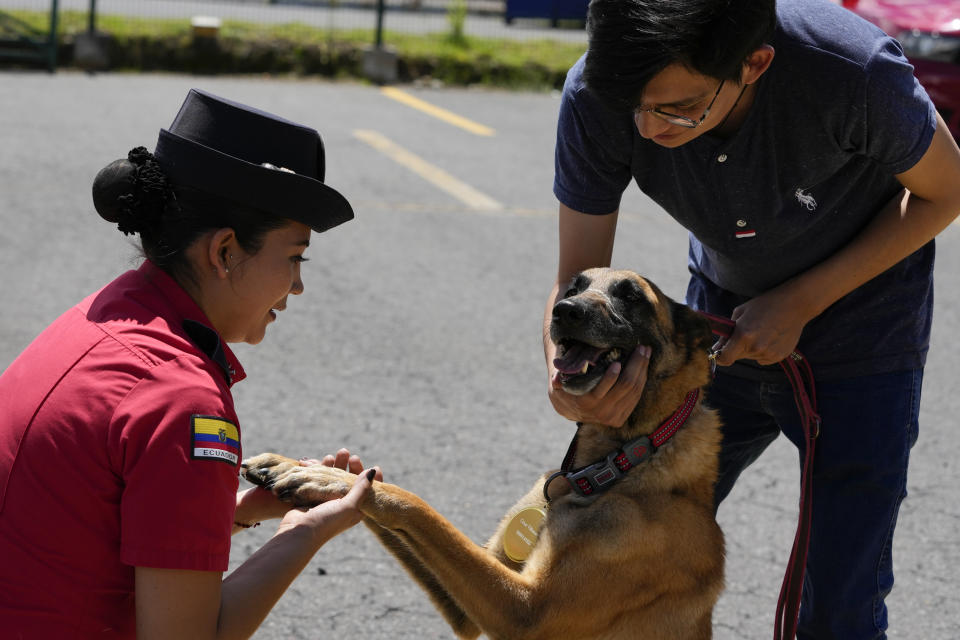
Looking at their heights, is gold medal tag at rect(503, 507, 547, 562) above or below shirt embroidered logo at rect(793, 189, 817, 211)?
below

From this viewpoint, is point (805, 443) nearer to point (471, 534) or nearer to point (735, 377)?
point (735, 377)

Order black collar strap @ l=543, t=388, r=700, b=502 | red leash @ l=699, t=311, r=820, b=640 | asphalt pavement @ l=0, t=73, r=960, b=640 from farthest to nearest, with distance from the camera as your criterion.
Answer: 1. asphalt pavement @ l=0, t=73, r=960, b=640
2. black collar strap @ l=543, t=388, r=700, b=502
3. red leash @ l=699, t=311, r=820, b=640

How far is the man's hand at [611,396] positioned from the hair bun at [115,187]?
3.77ft

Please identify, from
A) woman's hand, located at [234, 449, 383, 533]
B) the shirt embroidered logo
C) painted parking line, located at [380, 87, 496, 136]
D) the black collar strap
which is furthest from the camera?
painted parking line, located at [380, 87, 496, 136]

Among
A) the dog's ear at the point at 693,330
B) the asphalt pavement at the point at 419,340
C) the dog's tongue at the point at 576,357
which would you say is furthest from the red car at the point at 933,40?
the dog's tongue at the point at 576,357

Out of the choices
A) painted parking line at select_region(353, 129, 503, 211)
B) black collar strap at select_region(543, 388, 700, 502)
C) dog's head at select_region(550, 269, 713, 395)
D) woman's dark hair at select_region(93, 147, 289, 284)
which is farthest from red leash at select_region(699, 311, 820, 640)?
painted parking line at select_region(353, 129, 503, 211)

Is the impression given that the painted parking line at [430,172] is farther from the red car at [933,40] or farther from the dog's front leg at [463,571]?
the dog's front leg at [463,571]

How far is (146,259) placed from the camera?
6.72 ft

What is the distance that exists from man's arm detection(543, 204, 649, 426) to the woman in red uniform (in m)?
0.73

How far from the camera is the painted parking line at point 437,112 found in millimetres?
11195

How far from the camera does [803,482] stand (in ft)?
8.76

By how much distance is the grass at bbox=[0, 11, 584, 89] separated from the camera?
13.0m

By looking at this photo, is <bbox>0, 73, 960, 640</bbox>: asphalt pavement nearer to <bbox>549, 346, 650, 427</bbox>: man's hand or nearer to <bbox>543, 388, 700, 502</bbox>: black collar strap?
<bbox>543, 388, 700, 502</bbox>: black collar strap

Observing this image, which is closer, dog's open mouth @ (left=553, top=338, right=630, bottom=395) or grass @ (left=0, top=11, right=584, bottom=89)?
dog's open mouth @ (left=553, top=338, right=630, bottom=395)
